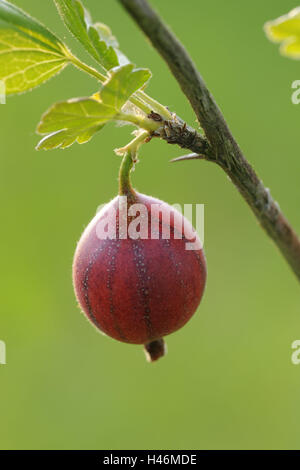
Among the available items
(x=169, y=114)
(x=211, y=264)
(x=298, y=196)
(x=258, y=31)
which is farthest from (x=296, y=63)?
(x=169, y=114)

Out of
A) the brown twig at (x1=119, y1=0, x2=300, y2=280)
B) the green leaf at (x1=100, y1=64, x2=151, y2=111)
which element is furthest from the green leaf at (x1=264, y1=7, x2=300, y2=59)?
the green leaf at (x1=100, y1=64, x2=151, y2=111)

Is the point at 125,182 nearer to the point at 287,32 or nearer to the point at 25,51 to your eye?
the point at 25,51

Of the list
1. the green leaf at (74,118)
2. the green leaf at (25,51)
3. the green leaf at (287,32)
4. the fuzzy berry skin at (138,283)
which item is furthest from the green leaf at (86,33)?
the green leaf at (287,32)

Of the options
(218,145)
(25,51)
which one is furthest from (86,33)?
(218,145)

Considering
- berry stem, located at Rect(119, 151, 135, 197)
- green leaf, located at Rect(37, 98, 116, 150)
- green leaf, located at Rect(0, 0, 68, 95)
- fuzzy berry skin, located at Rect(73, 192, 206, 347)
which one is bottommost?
fuzzy berry skin, located at Rect(73, 192, 206, 347)

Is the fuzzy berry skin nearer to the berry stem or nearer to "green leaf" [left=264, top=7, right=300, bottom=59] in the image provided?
the berry stem

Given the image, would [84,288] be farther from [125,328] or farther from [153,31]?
[153,31]

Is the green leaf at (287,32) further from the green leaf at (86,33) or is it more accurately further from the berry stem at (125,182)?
the berry stem at (125,182)
